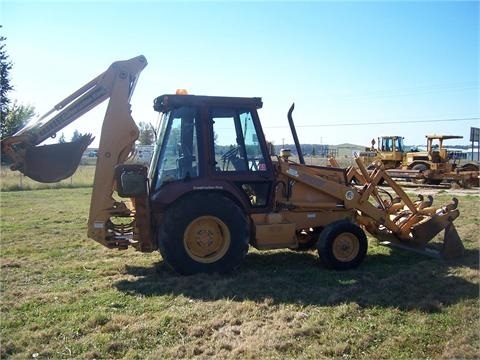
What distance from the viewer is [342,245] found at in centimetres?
743

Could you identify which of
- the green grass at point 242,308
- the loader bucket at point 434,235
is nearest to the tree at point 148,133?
the green grass at point 242,308

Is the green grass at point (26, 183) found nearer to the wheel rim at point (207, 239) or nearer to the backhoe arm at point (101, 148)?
the backhoe arm at point (101, 148)

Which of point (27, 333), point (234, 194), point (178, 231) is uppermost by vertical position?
point (234, 194)

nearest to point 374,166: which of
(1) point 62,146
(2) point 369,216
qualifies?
(2) point 369,216

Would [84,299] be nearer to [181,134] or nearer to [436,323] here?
[181,134]

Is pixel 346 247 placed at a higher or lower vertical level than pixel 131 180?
lower

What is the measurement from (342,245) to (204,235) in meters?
2.04

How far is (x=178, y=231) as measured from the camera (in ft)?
21.8

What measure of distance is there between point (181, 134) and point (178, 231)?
139 centimetres

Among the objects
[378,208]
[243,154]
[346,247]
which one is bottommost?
[346,247]

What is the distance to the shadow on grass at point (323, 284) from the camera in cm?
582

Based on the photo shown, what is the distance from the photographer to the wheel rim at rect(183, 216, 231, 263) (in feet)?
22.4

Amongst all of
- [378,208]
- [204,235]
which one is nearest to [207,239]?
[204,235]

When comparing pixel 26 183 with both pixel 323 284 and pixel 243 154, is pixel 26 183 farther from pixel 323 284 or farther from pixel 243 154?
pixel 323 284
